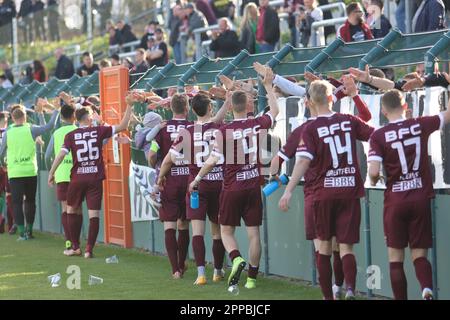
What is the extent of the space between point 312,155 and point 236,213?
1.92 metres

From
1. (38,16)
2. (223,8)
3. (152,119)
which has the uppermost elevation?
(38,16)

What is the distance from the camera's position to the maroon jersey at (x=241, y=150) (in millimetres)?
11320

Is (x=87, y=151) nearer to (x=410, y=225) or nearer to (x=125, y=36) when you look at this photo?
(x=410, y=225)

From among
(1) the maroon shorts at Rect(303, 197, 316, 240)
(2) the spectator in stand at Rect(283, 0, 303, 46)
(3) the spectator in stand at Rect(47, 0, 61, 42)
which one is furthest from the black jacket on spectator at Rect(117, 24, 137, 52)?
(1) the maroon shorts at Rect(303, 197, 316, 240)

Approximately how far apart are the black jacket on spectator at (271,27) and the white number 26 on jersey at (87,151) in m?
4.68

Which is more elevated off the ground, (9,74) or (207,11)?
(207,11)

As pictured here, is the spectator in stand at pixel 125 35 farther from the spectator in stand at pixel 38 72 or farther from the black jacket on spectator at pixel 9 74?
the black jacket on spectator at pixel 9 74

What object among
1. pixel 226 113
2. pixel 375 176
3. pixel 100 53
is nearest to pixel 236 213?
pixel 226 113

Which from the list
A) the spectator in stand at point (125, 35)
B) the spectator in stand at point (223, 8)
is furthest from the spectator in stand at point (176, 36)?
the spectator in stand at point (125, 35)

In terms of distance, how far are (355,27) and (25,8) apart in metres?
18.5

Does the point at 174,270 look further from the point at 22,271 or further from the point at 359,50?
the point at 359,50

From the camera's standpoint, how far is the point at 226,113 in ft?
41.3

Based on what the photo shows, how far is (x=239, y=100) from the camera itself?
1122 cm

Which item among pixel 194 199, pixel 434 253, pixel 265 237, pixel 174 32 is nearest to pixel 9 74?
pixel 174 32
